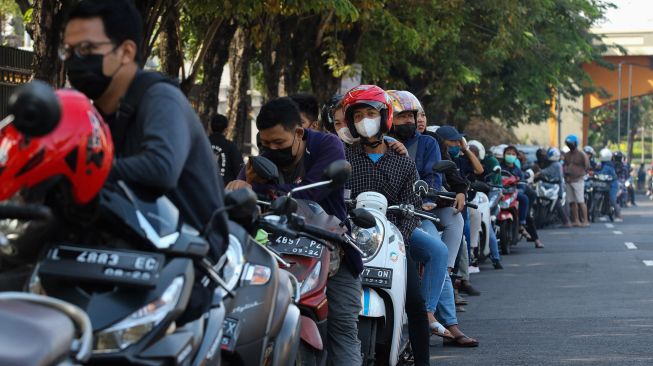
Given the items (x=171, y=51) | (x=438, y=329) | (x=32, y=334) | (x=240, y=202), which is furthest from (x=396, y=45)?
(x=32, y=334)

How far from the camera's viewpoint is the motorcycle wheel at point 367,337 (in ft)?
24.4

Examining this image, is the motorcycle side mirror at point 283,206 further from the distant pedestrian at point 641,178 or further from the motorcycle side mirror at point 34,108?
the distant pedestrian at point 641,178

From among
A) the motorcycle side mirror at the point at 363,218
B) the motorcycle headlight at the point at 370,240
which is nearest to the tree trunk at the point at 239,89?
the motorcycle headlight at the point at 370,240

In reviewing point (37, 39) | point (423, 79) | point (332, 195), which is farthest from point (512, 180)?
point (332, 195)

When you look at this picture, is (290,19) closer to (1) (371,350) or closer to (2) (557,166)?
(2) (557,166)

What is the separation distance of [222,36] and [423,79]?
45.1 feet

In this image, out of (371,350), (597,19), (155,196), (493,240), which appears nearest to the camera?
(155,196)

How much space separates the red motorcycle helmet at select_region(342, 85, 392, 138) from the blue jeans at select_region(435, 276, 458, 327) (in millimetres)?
1872

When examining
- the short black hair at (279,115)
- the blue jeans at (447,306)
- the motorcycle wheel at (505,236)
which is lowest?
the motorcycle wheel at (505,236)

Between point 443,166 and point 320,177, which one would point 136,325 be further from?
point 443,166

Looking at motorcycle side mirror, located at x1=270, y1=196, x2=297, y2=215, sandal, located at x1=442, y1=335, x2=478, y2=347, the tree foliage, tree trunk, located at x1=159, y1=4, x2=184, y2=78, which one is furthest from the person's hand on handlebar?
tree trunk, located at x1=159, y1=4, x2=184, y2=78

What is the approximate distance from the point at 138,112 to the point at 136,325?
0.78 m

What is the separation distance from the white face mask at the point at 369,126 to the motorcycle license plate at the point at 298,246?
1.78 meters

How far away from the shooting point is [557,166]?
28000 millimetres
